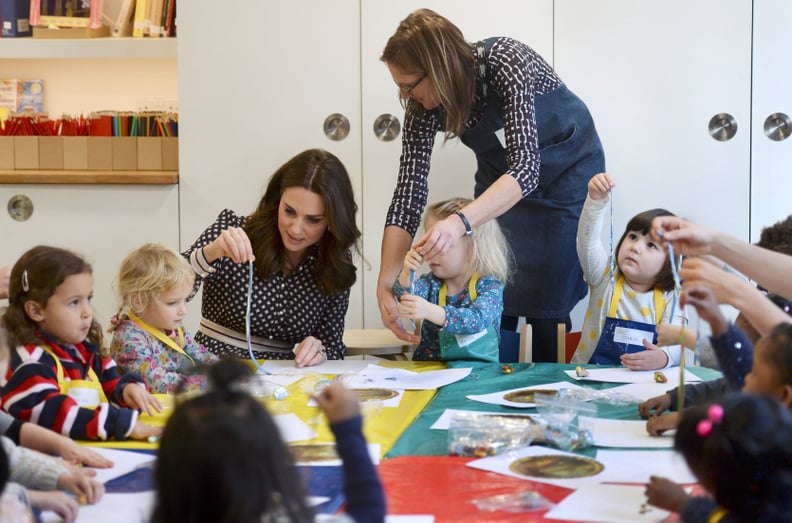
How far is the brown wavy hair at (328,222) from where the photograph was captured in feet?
7.85

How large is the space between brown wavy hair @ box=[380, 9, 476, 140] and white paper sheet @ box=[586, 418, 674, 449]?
1051 millimetres

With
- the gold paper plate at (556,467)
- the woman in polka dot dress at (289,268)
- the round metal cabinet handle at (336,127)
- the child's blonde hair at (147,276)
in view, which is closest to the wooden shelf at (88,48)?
the round metal cabinet handle at (336,127)

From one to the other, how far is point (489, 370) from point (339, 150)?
150 cm

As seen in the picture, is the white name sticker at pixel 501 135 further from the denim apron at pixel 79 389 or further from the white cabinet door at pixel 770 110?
the denim apron at pixel 79 389

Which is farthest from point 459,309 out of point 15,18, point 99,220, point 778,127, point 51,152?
point 15,18

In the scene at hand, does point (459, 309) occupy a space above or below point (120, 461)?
above

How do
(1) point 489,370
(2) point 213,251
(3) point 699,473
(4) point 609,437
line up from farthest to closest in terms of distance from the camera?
1. (2) point 213,251
2. (1) point 489,370
3. (4) point 609,437
4. (3) point 699,473

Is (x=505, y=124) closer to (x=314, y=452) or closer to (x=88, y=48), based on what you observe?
(x=314, y=452)

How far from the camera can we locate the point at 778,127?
10.6 ft

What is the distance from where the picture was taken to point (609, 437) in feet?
5.11

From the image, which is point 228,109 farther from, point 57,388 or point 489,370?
point 57,388

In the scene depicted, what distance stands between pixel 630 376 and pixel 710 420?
1.04m

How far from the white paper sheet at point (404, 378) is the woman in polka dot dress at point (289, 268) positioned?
0.84ft

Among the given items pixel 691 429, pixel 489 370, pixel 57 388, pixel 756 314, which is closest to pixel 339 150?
pixel 489 370
